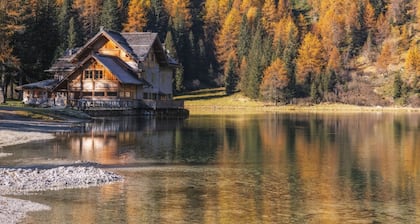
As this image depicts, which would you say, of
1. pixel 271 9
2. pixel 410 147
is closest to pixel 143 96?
pixel 410 147

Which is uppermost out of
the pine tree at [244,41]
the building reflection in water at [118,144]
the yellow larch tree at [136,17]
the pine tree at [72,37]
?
the yellow larch tree at [136,17]

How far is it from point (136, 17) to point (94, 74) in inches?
3147

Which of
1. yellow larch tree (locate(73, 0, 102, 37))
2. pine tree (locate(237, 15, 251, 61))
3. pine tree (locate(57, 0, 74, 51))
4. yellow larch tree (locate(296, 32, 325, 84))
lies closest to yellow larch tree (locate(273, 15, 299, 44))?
yellow larch tree (locate(296, 32, 325, 84))

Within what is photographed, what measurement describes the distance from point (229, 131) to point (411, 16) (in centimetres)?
13482

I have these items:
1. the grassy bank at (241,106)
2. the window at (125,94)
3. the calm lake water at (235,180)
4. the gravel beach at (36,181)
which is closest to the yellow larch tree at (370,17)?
the grassy bank at (241,106)

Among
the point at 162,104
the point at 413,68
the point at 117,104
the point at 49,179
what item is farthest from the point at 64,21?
the point at 49,179

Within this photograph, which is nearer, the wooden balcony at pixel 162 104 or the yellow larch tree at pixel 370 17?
the wooden balcony at pixel 162 104

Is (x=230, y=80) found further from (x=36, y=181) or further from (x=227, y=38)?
(x=36, y=181)

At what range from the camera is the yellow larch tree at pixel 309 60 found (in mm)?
150500

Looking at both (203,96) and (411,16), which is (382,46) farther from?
(203,96)

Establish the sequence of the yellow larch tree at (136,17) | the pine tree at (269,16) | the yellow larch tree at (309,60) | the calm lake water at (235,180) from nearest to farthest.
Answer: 1. the calm lake water at (235,180)
2. the yellow larch tree at (309,60)
3. the yellow larch tree at (136,17)
4. the pine tree at (269,16)

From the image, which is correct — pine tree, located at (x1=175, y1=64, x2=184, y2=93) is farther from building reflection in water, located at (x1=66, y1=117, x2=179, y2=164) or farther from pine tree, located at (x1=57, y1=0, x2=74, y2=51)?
building reflection in water, located at (x1=66, y1=117, x2=179, y2=164)

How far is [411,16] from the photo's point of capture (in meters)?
180

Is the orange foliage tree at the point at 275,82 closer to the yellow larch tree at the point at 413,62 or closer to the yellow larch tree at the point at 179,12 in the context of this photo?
the yellow larch tree at the point at 413,62
